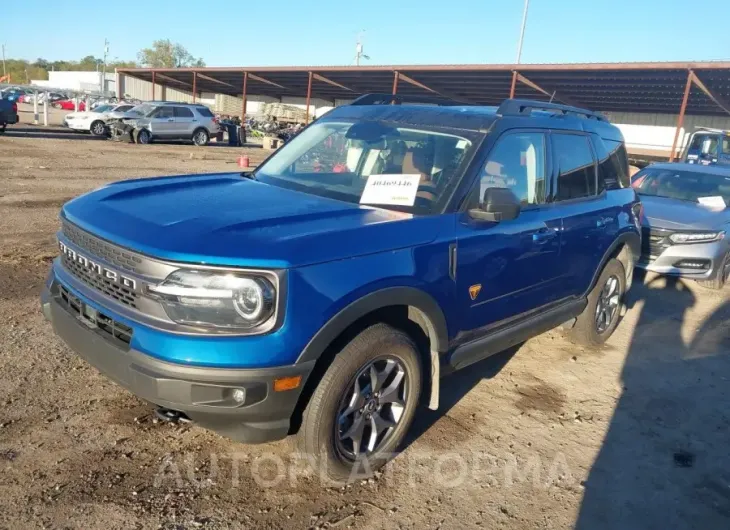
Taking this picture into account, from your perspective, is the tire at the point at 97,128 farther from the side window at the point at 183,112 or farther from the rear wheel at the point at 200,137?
the rear wheel at the point at 200,137

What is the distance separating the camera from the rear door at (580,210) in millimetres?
4258

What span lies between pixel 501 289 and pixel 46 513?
108 inches

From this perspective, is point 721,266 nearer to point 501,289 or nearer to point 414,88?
point 501,289

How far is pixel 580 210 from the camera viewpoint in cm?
441

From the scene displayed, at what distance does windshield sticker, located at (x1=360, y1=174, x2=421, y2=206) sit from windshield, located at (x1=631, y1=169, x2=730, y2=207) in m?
6.24

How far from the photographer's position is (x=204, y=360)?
95.7 inches

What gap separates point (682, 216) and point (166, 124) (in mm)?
22025

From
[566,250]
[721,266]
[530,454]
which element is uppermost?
[566,250]

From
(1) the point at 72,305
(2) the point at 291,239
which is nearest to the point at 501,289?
(2) the point at 291,239

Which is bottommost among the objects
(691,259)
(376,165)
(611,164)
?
(691,259)

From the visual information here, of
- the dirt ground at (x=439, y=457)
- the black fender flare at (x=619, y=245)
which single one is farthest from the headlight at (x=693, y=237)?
the dirt ground at (x=439, y=457)

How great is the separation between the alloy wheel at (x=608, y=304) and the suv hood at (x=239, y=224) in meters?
2.78

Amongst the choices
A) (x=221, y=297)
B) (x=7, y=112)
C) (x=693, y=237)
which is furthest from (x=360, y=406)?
(x=7, y=112)

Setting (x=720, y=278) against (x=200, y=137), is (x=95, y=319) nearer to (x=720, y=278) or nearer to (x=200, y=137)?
(x=720, y=278)
